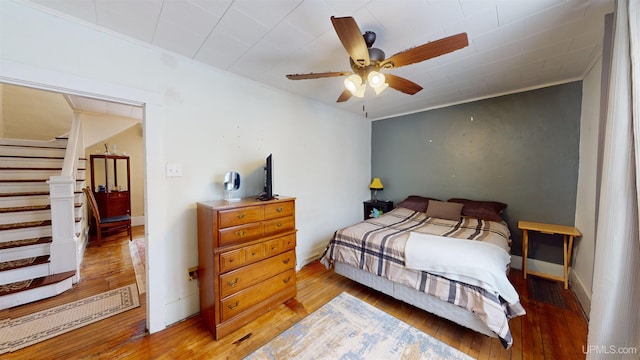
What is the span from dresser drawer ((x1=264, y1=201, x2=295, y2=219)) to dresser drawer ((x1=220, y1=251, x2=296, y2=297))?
41cm

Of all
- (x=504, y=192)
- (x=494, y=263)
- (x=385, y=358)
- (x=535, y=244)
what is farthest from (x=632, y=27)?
(x=535, y=244)

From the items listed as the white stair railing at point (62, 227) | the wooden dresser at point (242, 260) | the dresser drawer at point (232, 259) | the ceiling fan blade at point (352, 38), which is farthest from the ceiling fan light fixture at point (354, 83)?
the white stair railing at point (62, 227)

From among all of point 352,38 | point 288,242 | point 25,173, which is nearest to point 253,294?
→ point 288,242

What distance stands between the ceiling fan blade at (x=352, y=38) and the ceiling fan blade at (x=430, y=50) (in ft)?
0.72

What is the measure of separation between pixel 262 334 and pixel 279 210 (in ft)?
3.49

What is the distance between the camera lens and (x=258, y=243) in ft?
6.64

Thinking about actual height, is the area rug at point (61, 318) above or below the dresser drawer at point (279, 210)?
below

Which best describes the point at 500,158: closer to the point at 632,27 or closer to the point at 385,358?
the point at 632,27

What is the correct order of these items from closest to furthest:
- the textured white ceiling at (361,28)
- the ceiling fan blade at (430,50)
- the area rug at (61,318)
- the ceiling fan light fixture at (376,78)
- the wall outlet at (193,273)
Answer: the ceiling fan blade at (430,50), the textured white ceiling at (361,28), the ceiling fan light fixture at (376,78), the area rug at (61,318), the wall outlet at (193,273)

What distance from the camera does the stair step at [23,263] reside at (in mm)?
2270

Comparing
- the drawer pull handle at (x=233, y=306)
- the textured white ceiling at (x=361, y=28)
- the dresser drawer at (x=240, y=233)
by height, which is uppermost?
the textured white ceiling at (x=361, y=28)

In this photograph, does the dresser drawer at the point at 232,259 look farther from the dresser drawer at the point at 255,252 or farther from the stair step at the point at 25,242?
the stair step at the point at 25,242

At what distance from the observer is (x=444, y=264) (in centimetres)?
184

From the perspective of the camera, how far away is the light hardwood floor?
5.34 ft
